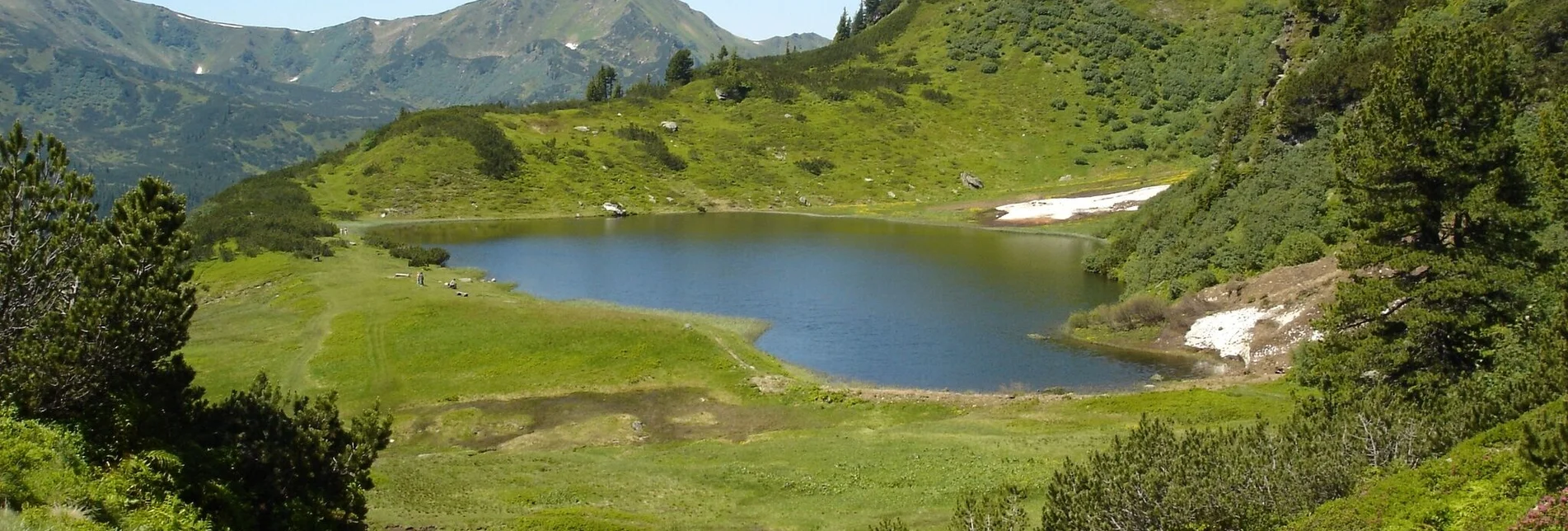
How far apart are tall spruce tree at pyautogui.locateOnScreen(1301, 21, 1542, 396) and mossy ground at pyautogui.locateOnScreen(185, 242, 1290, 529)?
772 cm

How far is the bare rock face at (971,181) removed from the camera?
544 feet

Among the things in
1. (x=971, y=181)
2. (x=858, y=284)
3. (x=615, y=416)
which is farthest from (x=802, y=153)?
(x=615, y=416)

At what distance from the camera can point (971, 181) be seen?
166 metres

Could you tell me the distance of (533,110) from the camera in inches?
7594

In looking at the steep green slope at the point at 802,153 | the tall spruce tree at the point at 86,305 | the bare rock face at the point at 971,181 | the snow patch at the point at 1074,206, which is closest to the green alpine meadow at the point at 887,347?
the tall spruce tree at the point at 86,305

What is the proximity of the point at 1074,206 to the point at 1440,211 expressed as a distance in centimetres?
10716

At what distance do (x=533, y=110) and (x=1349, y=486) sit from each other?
18910cm

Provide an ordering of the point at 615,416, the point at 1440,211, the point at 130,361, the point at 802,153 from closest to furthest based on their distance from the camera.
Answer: the point at 130,361 < the point at 1440,211 < the point at 615,416 < the point at 802,153

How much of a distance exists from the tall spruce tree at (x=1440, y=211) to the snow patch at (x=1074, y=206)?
97.9 meters

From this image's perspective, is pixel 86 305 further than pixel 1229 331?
No

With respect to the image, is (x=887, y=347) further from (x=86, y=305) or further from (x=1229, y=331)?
(x=86, y=305)

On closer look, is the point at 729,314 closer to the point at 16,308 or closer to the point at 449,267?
the point at 449,267

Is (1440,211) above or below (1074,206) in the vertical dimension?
above

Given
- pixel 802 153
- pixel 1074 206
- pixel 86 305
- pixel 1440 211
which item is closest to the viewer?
pixel 86 305
